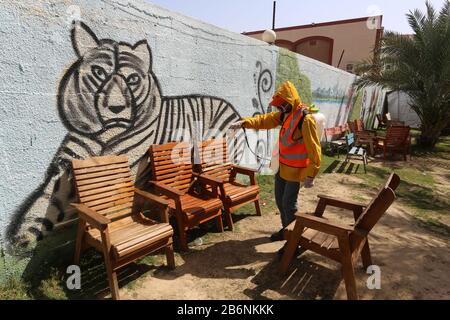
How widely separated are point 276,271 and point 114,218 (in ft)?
6.13

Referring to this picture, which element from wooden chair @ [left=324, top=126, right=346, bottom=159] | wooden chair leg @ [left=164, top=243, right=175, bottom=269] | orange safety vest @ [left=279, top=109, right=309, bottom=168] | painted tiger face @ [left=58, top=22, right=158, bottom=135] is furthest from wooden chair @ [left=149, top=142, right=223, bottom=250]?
wooden chair @ [left=324, top=126, right=346, bottom=159]

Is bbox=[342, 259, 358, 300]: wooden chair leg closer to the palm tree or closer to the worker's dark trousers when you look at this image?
the worker's dark trousers

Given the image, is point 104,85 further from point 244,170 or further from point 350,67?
point 350,67

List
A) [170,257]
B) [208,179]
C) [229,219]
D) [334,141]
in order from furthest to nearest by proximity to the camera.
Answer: [334,141], [229,219], [208,179], [170,257]

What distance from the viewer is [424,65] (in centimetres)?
1005

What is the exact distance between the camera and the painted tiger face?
3.07m

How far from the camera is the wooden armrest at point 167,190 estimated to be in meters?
3.54

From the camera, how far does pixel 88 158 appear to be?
327 cm

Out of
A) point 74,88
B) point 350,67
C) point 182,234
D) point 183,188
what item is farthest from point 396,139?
point 350,67

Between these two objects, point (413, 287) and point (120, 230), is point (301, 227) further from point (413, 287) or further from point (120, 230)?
point (120, 230)
